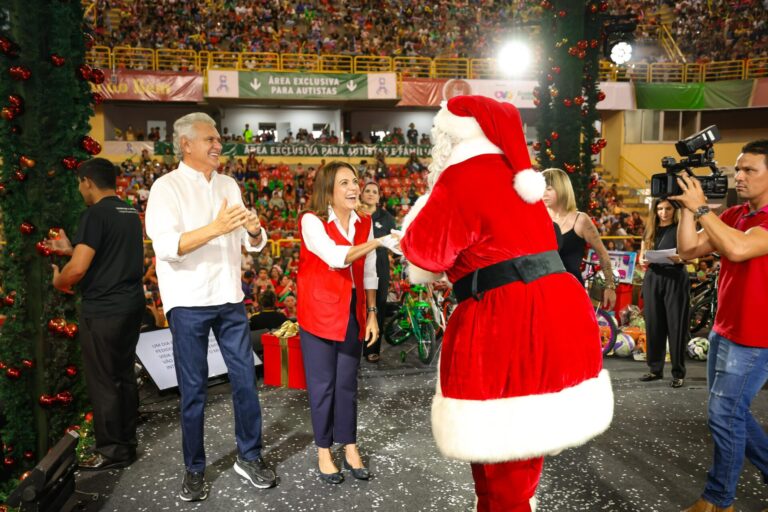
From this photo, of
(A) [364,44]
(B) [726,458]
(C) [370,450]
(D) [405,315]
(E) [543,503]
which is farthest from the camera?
(A) [364,44]

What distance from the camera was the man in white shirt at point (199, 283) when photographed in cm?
288

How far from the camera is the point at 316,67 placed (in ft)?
62.4

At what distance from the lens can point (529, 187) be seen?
6.14ft

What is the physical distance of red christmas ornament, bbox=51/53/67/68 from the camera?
3.33m

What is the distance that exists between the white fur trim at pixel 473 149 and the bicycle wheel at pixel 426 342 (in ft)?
13.4

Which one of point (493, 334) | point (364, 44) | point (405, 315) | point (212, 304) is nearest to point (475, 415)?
point (493, 334)

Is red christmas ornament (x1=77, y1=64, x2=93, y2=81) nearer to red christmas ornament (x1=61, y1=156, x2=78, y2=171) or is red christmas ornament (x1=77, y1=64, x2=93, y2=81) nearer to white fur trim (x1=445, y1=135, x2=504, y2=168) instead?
red christmas ornament (x1=61, y1=156, x2=78, y2=171)

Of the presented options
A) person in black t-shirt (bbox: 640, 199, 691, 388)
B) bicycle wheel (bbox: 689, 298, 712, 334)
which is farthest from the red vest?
bicycle wheel (bbox: 689, 298, 712, 334)

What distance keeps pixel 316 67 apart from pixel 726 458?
59.3ft

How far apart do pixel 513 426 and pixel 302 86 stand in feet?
56.3

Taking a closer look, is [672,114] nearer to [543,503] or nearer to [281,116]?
[281,116]

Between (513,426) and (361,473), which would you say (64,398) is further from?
(513,426)

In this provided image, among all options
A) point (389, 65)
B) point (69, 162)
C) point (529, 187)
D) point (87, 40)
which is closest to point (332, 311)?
point (529, 187)

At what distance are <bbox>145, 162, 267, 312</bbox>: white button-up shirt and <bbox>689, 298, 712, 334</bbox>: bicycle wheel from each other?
6458 millimetres
